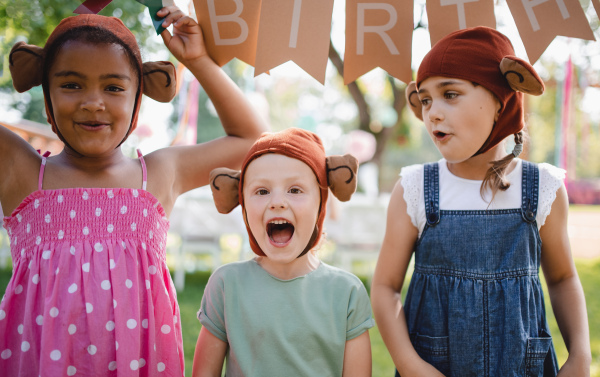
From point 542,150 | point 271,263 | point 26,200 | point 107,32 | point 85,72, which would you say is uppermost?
point 542,150

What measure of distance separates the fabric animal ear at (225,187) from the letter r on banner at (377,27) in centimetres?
72

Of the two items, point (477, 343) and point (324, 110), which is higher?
point (324, 110)

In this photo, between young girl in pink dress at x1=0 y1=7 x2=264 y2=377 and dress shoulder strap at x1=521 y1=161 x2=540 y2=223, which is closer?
young girl in pink dress at x1=0 y1=7 x2=264 y2=377

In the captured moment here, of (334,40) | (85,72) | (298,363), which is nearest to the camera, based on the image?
(298,363)

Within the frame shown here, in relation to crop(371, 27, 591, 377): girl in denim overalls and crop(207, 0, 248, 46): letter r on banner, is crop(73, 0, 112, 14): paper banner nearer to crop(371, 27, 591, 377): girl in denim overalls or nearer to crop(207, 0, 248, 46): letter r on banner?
crop(207, 0, 248, 46): letter r on banner

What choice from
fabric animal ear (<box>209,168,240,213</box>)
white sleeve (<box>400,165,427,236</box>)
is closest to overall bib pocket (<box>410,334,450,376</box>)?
white sleeve (<box>400,165,427,236</box>)

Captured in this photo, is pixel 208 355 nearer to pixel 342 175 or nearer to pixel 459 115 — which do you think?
pixel 342 175

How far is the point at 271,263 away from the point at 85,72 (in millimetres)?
859

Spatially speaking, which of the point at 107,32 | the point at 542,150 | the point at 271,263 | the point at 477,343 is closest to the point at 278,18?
the point at 107,32

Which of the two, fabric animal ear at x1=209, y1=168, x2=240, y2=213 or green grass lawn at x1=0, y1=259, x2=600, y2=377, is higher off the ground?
fabric animal ear at x1=209, y1=168, x2=240, y2=213

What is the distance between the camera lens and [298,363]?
1.56 m

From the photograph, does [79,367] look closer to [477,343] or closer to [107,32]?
[107,32]

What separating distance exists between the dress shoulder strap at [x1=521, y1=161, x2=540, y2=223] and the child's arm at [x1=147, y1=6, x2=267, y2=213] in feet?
3.26

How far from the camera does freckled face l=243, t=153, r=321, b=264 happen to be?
1.61 meters
